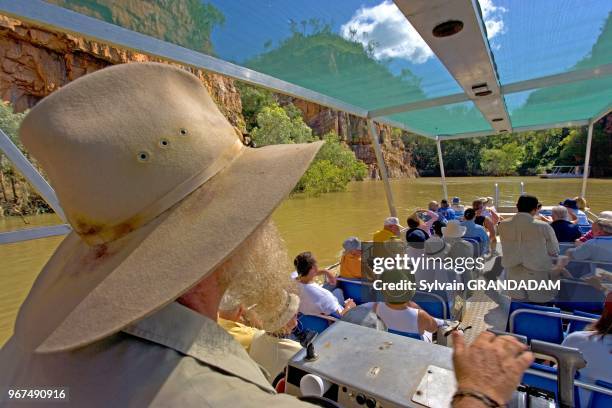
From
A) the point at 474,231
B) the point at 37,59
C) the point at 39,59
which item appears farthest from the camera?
the point at 39,59

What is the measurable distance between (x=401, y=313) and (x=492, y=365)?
1.73m

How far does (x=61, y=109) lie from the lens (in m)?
0.64

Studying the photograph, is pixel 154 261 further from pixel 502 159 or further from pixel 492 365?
pixel 502 159

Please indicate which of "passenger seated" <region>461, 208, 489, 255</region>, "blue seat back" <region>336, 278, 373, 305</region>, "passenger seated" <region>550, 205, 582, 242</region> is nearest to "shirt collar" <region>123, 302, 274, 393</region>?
"blue seat back" <region>336, 278, 373, 305</region>

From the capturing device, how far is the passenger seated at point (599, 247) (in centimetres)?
319

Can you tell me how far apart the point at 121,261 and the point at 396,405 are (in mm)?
668

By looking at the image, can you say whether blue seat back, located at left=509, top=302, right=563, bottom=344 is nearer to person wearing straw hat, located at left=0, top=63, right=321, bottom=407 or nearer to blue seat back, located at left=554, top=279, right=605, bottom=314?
blue seat back, located at left=554, top=279, right=605, bottom=314

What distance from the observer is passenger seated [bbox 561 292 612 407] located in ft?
5.39

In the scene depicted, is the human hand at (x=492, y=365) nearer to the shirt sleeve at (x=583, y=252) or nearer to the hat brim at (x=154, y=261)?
the hat brim at (x=154, y=261)

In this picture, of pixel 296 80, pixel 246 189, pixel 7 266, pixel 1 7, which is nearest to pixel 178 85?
pixel 246 189

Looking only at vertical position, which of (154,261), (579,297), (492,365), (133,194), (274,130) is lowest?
(579,297)

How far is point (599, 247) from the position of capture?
322cm

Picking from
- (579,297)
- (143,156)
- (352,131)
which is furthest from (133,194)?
(352,131)

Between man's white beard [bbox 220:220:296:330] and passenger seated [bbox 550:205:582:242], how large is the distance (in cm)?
472
